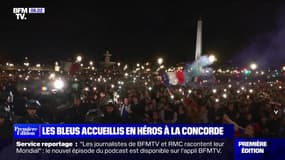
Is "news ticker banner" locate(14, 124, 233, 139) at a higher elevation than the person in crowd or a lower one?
lower

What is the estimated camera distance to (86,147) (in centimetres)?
873

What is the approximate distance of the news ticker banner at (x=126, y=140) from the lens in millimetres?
8641

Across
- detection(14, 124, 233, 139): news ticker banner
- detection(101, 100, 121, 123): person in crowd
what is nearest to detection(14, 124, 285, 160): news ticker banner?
detection(14, 124, 233, 139): news ticker banner

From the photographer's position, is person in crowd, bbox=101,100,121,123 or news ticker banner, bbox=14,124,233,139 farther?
person in crowd, bbox=101,100,121,123

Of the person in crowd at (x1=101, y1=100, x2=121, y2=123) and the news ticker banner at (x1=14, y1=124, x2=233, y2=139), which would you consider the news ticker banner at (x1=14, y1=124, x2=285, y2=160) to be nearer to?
the news ticker banner at (x1=14, y1=124, x2=233, y2=139)

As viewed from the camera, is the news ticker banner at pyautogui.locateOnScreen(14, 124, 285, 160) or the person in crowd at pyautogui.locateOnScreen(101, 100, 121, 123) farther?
the person in crowd at pyautogui.locateOnScreen(101, 100, 121, 123)

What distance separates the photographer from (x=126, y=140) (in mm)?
8750

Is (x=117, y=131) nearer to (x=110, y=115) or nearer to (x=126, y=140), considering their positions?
(x=126, y=140)

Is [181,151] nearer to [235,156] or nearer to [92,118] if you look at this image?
[235,156]

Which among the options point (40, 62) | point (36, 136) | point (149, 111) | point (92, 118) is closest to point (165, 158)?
point (36, 136)

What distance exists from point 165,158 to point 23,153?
2.46m

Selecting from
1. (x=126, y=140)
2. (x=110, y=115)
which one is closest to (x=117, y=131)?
(x=126, y=140)

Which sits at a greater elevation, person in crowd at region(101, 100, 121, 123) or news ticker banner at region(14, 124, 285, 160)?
person in crowd at region(101, 100, 121, 123)

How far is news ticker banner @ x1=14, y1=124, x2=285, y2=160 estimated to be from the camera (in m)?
8.64
